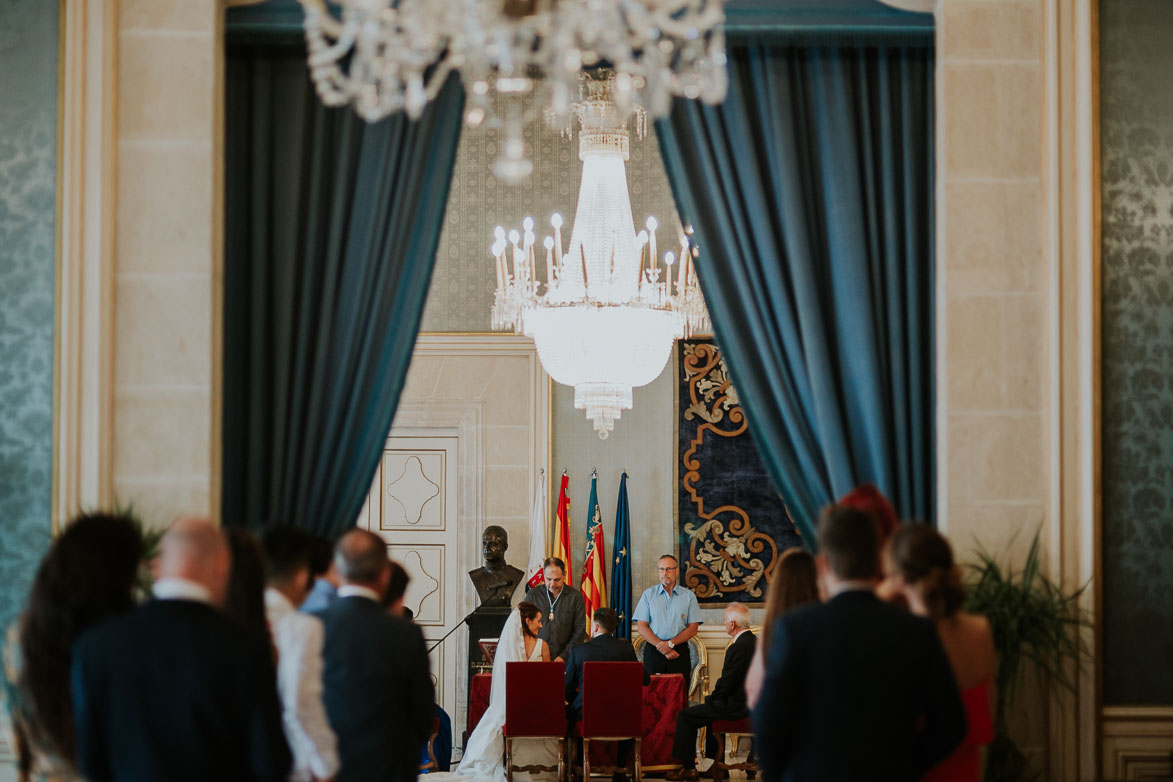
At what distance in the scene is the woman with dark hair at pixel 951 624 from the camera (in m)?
4.24

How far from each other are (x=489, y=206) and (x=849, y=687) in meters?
8.44

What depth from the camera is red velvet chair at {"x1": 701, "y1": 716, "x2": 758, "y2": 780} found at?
358 inches

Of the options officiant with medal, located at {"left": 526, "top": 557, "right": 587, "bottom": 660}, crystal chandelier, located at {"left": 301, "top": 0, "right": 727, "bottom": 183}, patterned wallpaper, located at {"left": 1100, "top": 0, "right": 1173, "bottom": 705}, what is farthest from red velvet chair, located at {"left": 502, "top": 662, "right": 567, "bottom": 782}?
crystal chandelier, located at {"left": 301, "top": 0, "right": 727, "bottom": 183}

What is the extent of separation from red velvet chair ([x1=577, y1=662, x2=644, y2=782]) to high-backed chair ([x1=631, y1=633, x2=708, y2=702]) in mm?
2101

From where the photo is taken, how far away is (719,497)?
11.5m

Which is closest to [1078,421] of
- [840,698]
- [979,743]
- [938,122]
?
[938,122]

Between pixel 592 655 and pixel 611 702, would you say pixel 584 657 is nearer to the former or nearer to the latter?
pixel 592 655

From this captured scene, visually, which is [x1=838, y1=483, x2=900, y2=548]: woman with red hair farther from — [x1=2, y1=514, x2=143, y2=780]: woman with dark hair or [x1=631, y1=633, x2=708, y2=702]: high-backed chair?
[x1=631, y1=633, x2=708, y2=702]: high-backed chair

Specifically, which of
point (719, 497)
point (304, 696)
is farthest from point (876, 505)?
point (719, 497)

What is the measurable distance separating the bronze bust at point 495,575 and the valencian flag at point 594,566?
0.57 m

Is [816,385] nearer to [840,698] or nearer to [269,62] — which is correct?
[840,698]

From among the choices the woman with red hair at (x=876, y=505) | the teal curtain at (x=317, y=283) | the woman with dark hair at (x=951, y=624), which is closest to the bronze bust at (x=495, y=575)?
the teal curtain at (x=317, y=283)

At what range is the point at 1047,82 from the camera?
6.00m

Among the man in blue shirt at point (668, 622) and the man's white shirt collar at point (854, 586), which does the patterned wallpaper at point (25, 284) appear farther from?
the man in blue shirt at point (668, 622)
